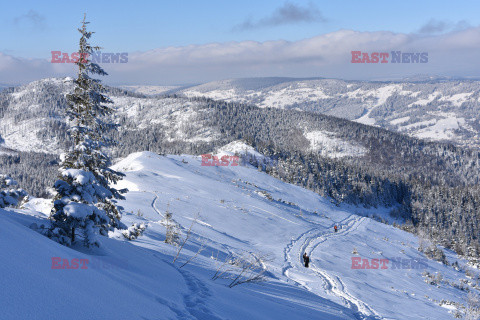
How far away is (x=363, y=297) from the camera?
50.0 ft

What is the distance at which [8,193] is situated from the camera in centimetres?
898

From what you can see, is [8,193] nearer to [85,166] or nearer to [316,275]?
[85,166]

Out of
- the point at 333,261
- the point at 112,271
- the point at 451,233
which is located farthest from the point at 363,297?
the point at 451,233

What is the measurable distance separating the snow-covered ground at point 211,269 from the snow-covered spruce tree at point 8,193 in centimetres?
60

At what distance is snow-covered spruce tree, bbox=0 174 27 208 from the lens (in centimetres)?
871

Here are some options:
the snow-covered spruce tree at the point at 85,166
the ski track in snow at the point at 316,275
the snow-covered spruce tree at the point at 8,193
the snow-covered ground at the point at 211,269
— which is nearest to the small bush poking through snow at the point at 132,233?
the snow-covered ground at the point at 211,269

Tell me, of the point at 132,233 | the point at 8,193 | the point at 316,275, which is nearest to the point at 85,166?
the point at 8,193

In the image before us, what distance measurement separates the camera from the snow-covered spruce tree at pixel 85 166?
8.63 m

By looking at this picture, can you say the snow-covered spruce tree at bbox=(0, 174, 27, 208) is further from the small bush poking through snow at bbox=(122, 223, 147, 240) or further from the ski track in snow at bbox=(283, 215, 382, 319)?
the ski track in snow at bbox=(283, 215, 382, 319)

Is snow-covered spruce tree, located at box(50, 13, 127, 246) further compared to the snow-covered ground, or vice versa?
snow-covered spruce tree, located at box(50, 13, 127, 246)

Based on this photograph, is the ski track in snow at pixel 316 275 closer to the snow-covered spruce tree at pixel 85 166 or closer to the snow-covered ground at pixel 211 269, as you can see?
the snow-covered ground at pixel 211 269

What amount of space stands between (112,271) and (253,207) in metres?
32.1

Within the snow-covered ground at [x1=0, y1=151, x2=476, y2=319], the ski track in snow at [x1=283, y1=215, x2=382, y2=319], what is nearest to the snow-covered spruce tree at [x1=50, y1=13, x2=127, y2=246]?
the snow-covered ground at [x1=0, y1=151, x2=476, y2=319]

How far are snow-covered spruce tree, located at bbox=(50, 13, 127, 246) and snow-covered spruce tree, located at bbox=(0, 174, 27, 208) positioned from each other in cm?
100
